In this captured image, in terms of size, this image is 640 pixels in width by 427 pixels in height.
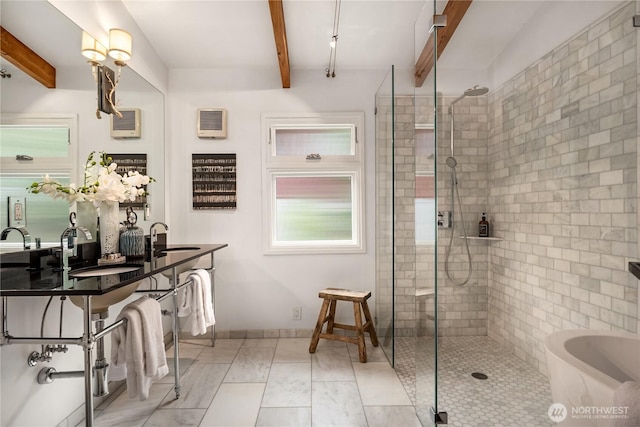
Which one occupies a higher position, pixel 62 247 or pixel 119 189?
pixel 119 189

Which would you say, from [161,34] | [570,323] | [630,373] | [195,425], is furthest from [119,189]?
[630,373]

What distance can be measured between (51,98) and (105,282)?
38.6 inches

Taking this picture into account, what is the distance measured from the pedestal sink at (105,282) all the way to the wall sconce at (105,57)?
0.91m

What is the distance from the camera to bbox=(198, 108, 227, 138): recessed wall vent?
124 inches

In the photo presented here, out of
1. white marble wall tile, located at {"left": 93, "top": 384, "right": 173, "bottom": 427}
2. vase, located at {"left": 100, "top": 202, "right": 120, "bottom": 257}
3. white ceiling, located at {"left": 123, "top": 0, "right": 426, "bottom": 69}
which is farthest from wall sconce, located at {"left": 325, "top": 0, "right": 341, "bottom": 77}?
white marble wall tile, located at {"left": 93, "top": 384, "right": 173, "bottom": 427}

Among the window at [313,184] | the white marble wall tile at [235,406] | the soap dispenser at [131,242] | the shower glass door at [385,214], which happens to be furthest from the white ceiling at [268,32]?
the white marble wall tile at [235,406]

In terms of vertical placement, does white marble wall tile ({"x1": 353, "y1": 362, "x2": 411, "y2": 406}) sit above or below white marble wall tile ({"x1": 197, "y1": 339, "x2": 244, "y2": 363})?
above

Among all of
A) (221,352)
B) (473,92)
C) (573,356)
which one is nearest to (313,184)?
(221,352)

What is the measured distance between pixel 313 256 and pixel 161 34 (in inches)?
89.9

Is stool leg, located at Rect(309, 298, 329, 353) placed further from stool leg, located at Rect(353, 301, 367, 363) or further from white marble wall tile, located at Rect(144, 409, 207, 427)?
white marble wall tile, located at Rect(144, 409, 207, 427)

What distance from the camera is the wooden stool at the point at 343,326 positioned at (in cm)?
272

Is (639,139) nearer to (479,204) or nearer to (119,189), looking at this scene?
(479,204)

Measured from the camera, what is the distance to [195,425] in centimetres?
188

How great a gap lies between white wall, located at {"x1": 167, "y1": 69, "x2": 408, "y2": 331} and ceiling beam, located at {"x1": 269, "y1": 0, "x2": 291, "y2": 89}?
182 mm
